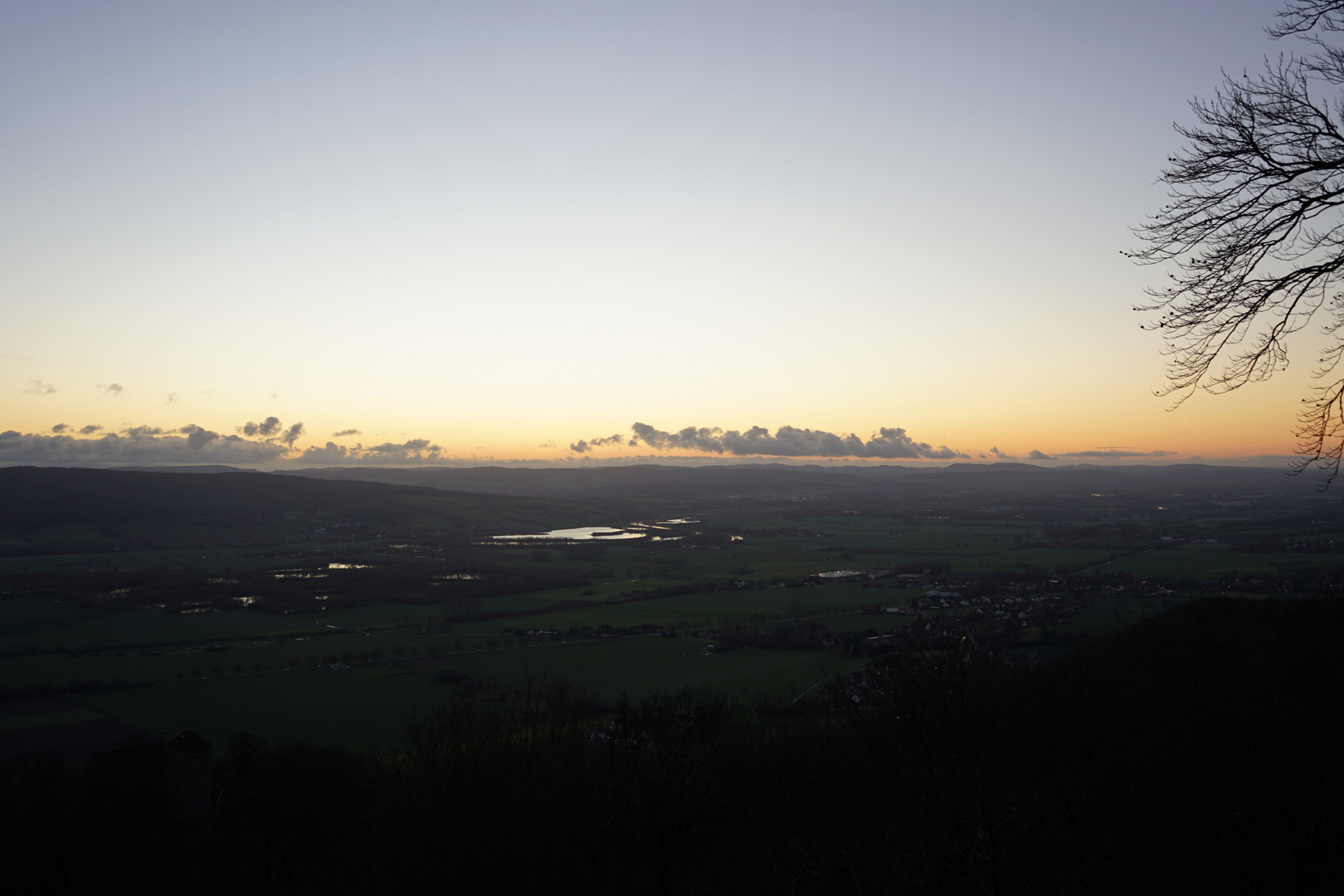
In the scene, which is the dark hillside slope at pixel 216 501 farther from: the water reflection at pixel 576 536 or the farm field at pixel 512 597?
the water reflection at pixel 576 536

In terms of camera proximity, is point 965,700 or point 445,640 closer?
point 965,700

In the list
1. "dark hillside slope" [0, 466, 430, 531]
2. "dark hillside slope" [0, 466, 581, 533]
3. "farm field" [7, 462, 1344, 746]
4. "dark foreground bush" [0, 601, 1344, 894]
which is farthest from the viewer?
"dark hillside slope" [0, 466, 581, 533]

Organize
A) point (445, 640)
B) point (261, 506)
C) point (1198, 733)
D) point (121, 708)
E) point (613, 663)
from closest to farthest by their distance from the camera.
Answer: point (1198, 733) < point (121, 708) < point (613, 663) < point (445, 640) < point (261, 506)

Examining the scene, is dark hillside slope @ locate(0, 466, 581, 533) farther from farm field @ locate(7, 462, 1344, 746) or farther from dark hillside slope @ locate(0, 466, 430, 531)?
farm field @ locate(7, 462, 1344, 746)

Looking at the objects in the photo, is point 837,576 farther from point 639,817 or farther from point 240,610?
point 639,817

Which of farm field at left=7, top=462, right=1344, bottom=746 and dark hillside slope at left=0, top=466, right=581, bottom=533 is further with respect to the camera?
dark hillside slope at left=0, top=466, right=581, bottom=533

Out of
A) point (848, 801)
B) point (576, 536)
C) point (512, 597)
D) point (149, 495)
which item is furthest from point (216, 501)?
point (848, 801)

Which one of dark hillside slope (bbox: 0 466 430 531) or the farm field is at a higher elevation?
dark hillside slope (bbox: 0 466 430 531)

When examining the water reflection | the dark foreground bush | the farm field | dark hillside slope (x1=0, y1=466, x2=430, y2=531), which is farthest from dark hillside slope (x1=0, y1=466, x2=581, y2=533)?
the dark foreground bush

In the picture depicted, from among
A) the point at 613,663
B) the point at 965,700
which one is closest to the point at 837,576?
the point at 613,663
